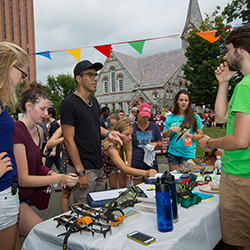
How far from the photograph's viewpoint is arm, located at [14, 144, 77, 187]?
183 centimetres

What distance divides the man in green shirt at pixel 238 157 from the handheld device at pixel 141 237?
76 cm

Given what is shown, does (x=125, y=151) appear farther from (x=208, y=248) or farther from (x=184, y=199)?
(x=208, y=248)

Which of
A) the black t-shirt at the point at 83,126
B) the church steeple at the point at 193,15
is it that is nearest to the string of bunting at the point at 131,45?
the black t-shirt at the point at 83,126

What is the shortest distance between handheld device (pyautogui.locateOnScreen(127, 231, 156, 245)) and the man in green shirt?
30.0 inches

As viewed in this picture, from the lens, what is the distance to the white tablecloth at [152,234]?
1338 millimetres

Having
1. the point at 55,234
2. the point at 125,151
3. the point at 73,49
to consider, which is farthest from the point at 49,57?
the point at 55,234

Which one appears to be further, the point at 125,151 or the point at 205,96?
the point at 205,96

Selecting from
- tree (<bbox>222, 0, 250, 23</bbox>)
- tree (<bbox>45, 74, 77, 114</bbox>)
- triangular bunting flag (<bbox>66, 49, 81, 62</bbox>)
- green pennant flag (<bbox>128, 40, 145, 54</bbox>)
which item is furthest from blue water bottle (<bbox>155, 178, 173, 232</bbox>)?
tree (<bbox>45, 74, 77, 114</bbox>)

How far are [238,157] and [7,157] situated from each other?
1.64 metres

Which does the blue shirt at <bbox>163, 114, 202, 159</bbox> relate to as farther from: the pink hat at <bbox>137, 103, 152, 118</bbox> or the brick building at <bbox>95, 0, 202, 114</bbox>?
the brick building at <bbox>95, 0, 202, 114</bbox>

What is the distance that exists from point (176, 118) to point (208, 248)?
2.54m

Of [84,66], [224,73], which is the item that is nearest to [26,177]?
[84,66]

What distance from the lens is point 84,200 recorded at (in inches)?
103

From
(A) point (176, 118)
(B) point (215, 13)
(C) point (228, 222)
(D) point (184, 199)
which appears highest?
(B) point (215, 13)
